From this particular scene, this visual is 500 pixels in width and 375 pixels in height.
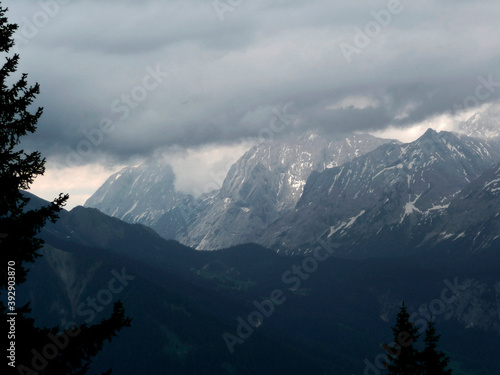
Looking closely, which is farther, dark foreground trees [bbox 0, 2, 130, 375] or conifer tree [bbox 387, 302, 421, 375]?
conifer tree [bbox 387, 302, 421, 375]

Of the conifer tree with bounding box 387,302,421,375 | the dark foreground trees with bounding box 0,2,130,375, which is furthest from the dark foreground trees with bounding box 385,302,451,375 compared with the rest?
the dark foreground trees with bounding box 0,2,130,375

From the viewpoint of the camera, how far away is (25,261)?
24.9m

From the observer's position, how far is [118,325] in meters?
24.9

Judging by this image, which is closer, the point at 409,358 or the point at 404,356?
the point at 404,356

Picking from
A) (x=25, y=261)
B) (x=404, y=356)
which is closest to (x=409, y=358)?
(x=404, y=356)

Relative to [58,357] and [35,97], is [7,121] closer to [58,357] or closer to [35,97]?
[35,97]

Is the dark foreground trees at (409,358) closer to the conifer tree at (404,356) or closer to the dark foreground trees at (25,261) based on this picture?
the conifer tree at (404,356)

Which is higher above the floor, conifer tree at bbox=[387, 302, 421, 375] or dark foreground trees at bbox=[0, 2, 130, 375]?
conifer tree at bbox=[387, 302, 421, 375]

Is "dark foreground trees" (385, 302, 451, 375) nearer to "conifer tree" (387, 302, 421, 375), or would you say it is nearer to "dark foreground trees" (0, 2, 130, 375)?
"conifer tree" (387, 302, 421, 375)

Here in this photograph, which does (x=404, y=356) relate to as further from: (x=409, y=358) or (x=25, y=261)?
(x=25, y=261)

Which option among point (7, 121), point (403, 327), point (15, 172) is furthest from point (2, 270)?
point (403, 327)

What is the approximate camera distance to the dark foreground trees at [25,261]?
946 inches

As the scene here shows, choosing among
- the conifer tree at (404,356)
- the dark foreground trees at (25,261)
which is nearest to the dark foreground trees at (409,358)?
the conifer tree at (404,356)

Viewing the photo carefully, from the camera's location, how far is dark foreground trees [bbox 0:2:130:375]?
78.8ft
